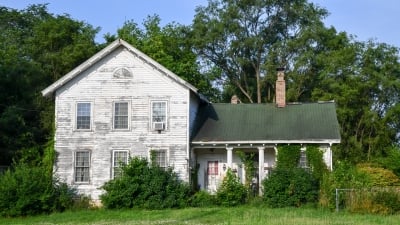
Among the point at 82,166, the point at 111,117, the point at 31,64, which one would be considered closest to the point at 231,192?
the point at 111,117

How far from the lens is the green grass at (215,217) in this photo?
72.5ft

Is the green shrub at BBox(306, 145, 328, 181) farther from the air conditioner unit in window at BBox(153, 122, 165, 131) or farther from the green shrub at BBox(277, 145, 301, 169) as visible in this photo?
the air conditioner unit in window at BBox(153, 122, 165, 131)

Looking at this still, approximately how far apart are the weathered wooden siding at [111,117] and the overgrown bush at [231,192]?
2229 millimetres

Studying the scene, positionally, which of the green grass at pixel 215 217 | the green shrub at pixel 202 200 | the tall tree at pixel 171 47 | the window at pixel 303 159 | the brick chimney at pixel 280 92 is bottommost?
the green grass at pixel 215 217

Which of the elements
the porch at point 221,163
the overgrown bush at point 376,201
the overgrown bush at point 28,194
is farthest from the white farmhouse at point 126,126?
the overgrown bush at point 376,201

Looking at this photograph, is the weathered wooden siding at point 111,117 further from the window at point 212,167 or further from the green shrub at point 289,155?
the green shrub at point 289,155

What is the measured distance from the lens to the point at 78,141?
31.6 meters

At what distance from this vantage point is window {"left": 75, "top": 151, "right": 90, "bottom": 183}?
3147cm

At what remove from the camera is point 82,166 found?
3161 cm

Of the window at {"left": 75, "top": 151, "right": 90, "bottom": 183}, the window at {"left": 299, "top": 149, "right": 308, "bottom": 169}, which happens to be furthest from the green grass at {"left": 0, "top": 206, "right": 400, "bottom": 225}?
the window at {"left": 299, "top": 149, "right": 308, "bottom": 169}


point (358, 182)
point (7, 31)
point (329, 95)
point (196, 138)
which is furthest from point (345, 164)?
point (7, 31)

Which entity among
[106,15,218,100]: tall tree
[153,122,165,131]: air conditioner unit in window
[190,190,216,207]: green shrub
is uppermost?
[106,15,218,100]: tall tree

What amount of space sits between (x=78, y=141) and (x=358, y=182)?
45.6 feet

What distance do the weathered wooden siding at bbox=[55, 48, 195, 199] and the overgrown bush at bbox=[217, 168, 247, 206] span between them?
2229mm
